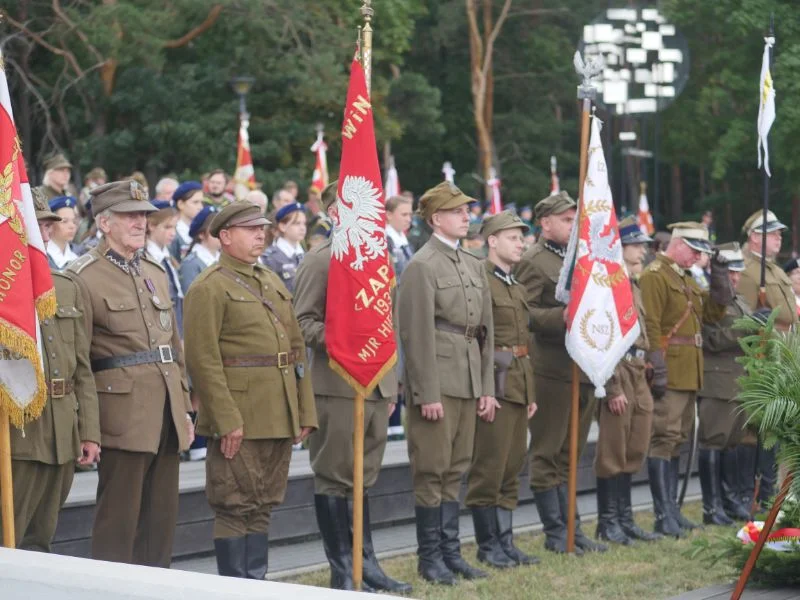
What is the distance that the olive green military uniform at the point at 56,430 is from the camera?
20.3ft

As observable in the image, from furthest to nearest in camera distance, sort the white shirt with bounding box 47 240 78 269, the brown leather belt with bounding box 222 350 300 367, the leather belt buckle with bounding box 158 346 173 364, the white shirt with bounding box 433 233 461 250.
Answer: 1. the white shirt with bounding box 47 240 78 269
2. the white shirt with bounding box 433 233 461 250
3. the brown leather belt with bounding box 222 350 300 367
4. the leather belt buckle with bounding box 158 346 173 364

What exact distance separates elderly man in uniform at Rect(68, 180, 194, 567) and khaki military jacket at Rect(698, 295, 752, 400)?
4.95m

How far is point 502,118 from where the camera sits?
40031mm

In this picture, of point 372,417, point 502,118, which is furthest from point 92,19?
point 502,118

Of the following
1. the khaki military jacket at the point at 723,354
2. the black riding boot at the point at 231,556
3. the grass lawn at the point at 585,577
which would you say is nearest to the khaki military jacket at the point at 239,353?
the black riding boot at the point at 231,556

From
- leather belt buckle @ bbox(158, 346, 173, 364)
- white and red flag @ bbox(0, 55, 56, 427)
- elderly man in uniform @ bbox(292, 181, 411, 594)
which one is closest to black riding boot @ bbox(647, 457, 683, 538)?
elderly man in uniform @ bbox(292, 181, 411, 594)

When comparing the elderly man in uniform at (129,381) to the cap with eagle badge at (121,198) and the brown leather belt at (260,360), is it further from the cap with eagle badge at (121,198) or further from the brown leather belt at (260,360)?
the brown leather belt at (260,360)

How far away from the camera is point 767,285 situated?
35.6 ft

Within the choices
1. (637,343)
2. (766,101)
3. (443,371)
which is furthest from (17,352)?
(766,101)

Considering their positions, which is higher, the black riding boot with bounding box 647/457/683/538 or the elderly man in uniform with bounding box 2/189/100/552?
the elderly man in uniform with bounding box 2/189/100/552

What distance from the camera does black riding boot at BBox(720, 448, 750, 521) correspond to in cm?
1077

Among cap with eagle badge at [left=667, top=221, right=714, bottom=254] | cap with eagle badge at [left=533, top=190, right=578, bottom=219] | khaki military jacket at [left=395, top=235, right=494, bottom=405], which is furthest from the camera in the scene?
cap with eagle badge at [left=667, top=221, right=714, bottom=254]

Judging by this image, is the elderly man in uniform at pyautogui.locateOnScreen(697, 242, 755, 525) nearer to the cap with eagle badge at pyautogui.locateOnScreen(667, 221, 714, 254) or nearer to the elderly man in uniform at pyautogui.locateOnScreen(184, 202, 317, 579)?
the cap with eagle badge at pyautogui.locateOnScreen(667, 221, 714, 254)

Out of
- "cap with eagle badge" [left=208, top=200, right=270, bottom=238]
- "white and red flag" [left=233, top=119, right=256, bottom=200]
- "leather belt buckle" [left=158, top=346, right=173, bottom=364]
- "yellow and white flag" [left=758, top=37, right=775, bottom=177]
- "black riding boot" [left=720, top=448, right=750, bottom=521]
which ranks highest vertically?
"yellow and white flag" [left=758, top=37, right=775, bottom=177]
